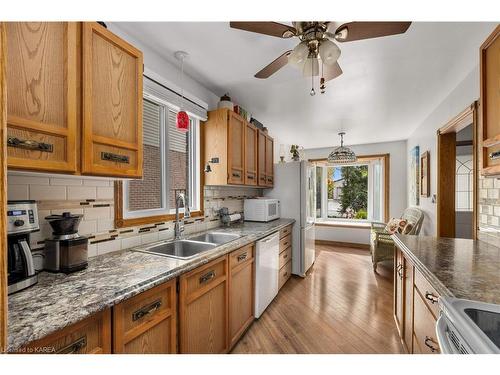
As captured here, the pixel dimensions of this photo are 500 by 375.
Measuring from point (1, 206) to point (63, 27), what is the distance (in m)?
0.90

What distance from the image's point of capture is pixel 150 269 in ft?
3.90

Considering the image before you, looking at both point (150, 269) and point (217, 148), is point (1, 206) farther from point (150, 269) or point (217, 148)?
point (217, 148)

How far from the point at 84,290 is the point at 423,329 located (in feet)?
5.65

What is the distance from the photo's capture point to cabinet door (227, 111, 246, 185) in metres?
2.38

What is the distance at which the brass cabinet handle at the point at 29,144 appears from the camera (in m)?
0.81

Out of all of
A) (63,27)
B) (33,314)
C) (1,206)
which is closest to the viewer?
(1,206)

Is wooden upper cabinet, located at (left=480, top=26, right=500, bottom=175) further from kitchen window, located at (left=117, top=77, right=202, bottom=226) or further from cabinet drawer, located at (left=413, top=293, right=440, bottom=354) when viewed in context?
kitchen window, located at (left=117, top=77, right=202, bottom=226)

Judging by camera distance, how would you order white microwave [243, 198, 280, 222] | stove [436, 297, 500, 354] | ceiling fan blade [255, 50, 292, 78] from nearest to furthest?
stove [436, 297, 500, 354]
ceiling fan blade [255, 50, 292, 78]
white microwave [243, 198, 280, 222]

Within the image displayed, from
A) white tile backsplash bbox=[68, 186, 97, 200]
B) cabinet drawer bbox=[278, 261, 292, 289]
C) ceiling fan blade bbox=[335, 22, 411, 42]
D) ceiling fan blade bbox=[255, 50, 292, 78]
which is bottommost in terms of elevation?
cabinet drawer bbox=[278, 261, 292, 289]

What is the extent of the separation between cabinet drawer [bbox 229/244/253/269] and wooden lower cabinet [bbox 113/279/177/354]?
0.60 m

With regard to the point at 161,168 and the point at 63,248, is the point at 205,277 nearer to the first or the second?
the point at 63,248

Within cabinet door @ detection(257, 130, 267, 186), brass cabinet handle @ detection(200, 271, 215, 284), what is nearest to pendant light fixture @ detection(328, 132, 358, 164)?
cabinet door @ detection(257, 130, 267, 186)

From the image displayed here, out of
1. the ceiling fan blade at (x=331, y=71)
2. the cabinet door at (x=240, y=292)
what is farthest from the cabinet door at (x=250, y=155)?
the ceiling fan blade at (x=331, y=71)
